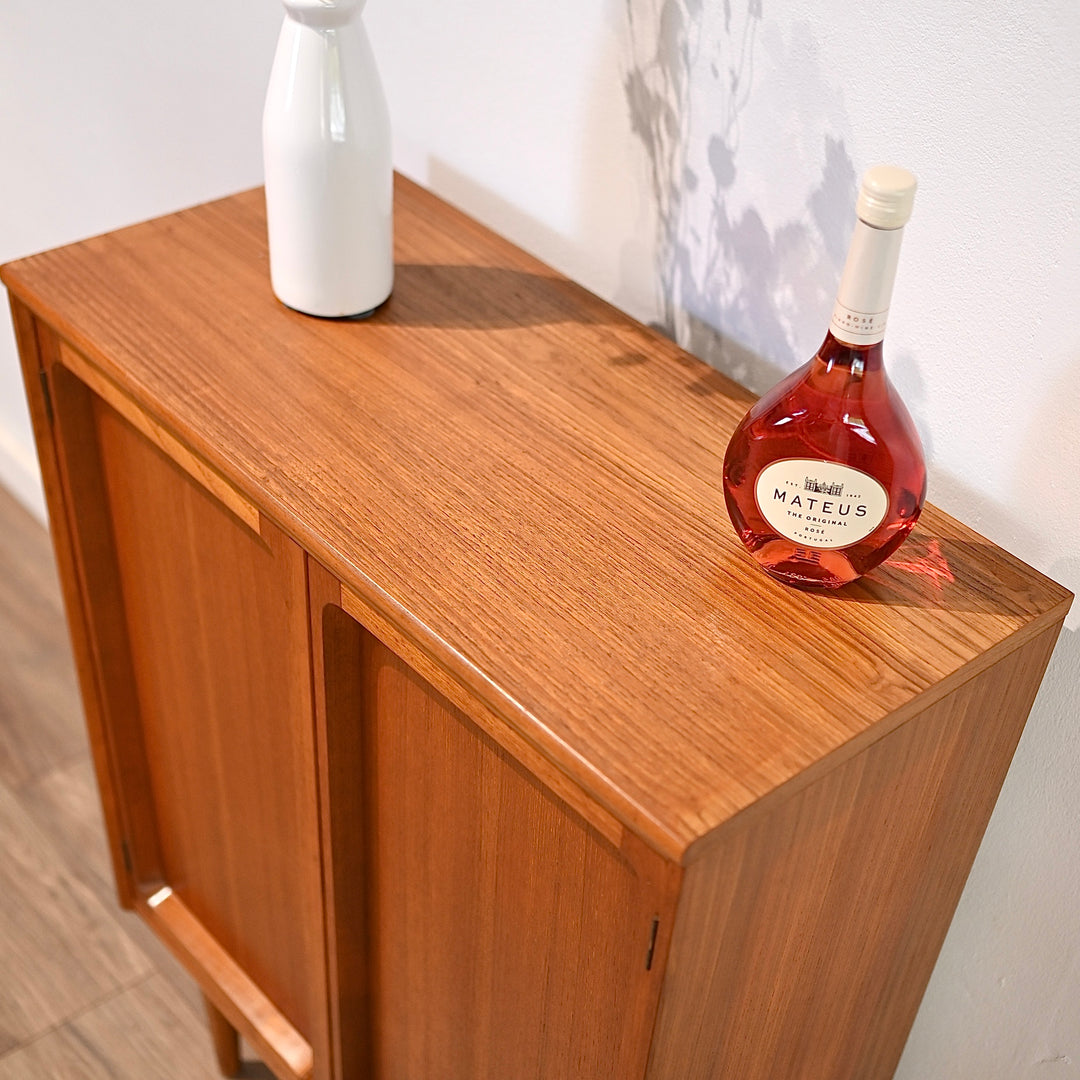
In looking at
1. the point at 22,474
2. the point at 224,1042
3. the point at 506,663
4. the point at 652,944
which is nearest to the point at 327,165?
the point at 506,663

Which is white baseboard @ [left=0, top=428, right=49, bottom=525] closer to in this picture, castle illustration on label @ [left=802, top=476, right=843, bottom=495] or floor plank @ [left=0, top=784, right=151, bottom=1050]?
floor plank @ [left=0, top=784, right=151, bottom=1050]

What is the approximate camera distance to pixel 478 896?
0.85m

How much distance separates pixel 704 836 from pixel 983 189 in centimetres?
42

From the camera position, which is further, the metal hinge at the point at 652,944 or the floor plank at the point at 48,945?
the floor plank at the point at 48,945

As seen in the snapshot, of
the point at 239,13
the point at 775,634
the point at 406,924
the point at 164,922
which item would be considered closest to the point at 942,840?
the point at 775,634

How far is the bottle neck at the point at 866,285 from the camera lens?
627 mm

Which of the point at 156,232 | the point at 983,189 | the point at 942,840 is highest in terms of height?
the point at 983,189

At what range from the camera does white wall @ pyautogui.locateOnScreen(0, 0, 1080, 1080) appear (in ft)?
2.48

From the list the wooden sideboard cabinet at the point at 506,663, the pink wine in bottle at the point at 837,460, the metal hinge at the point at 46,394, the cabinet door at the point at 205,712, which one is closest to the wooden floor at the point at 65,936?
the cabinet door at the point at 205,712

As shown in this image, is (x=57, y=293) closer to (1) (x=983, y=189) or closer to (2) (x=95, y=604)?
(2) (x=95, y=604)

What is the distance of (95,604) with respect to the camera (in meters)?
1.18

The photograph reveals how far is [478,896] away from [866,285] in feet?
1.51

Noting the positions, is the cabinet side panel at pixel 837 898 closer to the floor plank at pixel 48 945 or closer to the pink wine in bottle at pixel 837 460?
the pink wine in bottle at pixel 837 460

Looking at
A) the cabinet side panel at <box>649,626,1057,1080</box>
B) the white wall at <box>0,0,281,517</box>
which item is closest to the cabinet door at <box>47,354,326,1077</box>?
the cabinet side panel at <box>649,626,1057,1080</box>
